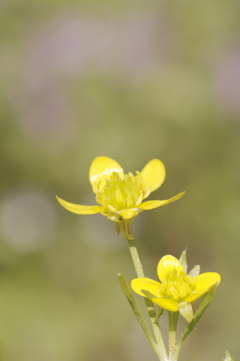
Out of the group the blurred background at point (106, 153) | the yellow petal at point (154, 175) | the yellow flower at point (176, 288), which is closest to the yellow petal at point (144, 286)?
the yellow flower at point (176, 288)

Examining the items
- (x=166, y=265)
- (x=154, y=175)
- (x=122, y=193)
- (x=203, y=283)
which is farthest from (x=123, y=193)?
(x=203, y=283)

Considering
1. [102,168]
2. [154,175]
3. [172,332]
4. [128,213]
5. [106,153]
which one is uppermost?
[106,153]

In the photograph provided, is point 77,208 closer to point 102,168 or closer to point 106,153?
point 102,168

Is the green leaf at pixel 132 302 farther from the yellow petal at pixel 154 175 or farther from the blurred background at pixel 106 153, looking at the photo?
the blurred background at pixel 106 153

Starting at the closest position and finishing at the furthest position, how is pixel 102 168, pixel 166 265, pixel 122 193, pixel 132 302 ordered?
pixel 132 302 → pixel 166 265 → pixel 122 193 → pixel 102 168

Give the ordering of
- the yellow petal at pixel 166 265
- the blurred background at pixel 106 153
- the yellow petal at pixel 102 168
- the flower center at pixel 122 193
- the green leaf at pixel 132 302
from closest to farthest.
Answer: the green leaf at pixel 132 302
the yellow petal at pixel 166 265
the flower center at pixel 122 193
the yellow petal at pixel 102 168
the blurred background at pixel 106 153

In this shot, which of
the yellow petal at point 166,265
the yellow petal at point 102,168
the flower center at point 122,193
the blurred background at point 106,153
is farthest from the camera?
the blurred background at point 106,153
